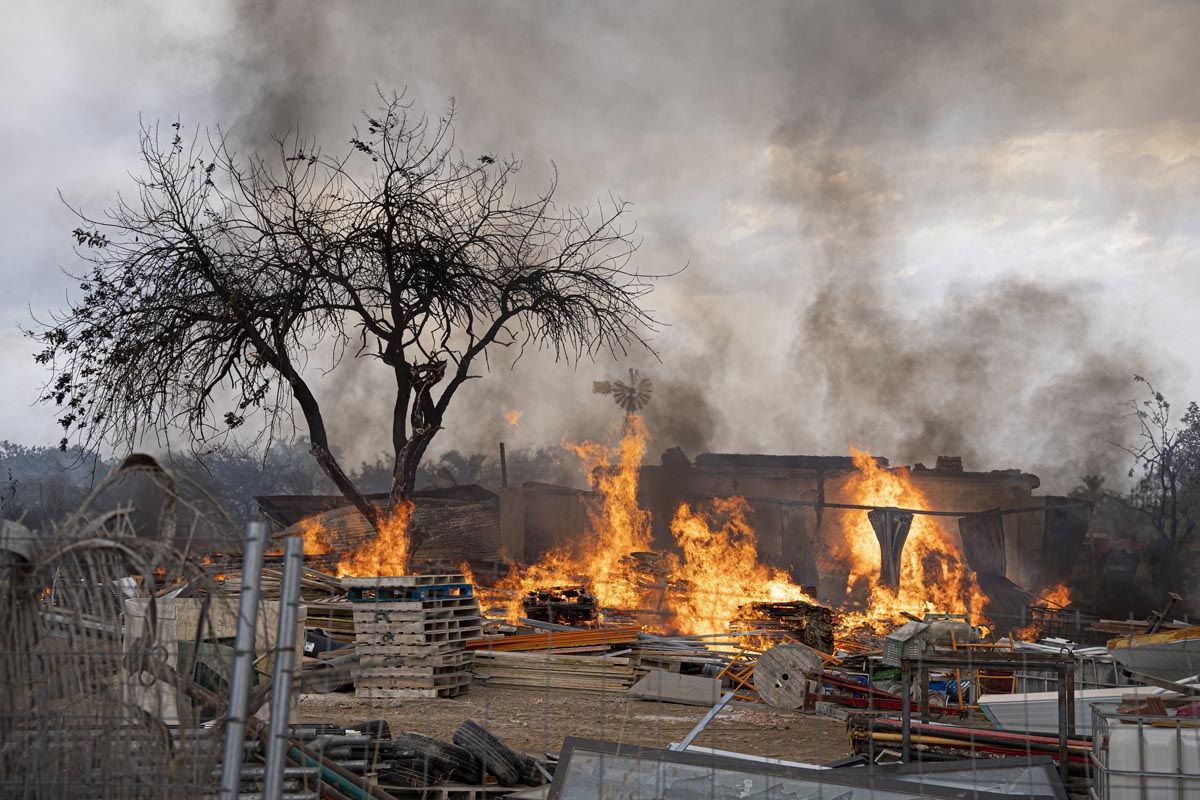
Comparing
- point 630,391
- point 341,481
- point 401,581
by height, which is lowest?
point 401,581

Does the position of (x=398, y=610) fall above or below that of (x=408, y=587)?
below

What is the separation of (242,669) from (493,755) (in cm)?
445

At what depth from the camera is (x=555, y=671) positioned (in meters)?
13.2

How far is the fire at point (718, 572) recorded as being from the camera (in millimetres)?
19959

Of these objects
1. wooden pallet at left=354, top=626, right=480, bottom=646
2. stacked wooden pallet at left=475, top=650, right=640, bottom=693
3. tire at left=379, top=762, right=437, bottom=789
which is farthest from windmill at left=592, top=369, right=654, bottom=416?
tire at left=379, top=762, right=437, bottom=789

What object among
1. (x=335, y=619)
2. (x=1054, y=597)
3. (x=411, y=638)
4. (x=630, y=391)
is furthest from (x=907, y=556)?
(x=411, y=638)

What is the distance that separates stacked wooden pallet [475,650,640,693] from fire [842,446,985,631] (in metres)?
11.3

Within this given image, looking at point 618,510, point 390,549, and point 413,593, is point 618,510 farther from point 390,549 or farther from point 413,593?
point 413,593

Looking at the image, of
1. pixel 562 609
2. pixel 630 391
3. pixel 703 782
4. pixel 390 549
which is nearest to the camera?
pixel 703 782

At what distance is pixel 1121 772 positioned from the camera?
16.6 feet

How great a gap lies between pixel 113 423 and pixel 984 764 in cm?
1668

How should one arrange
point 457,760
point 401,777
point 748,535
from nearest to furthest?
point 401,777
point 457,760
point 748,535

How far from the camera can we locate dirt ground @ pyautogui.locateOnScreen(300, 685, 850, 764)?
973 cm

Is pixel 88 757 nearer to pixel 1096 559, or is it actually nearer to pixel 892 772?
pixel 892 772
